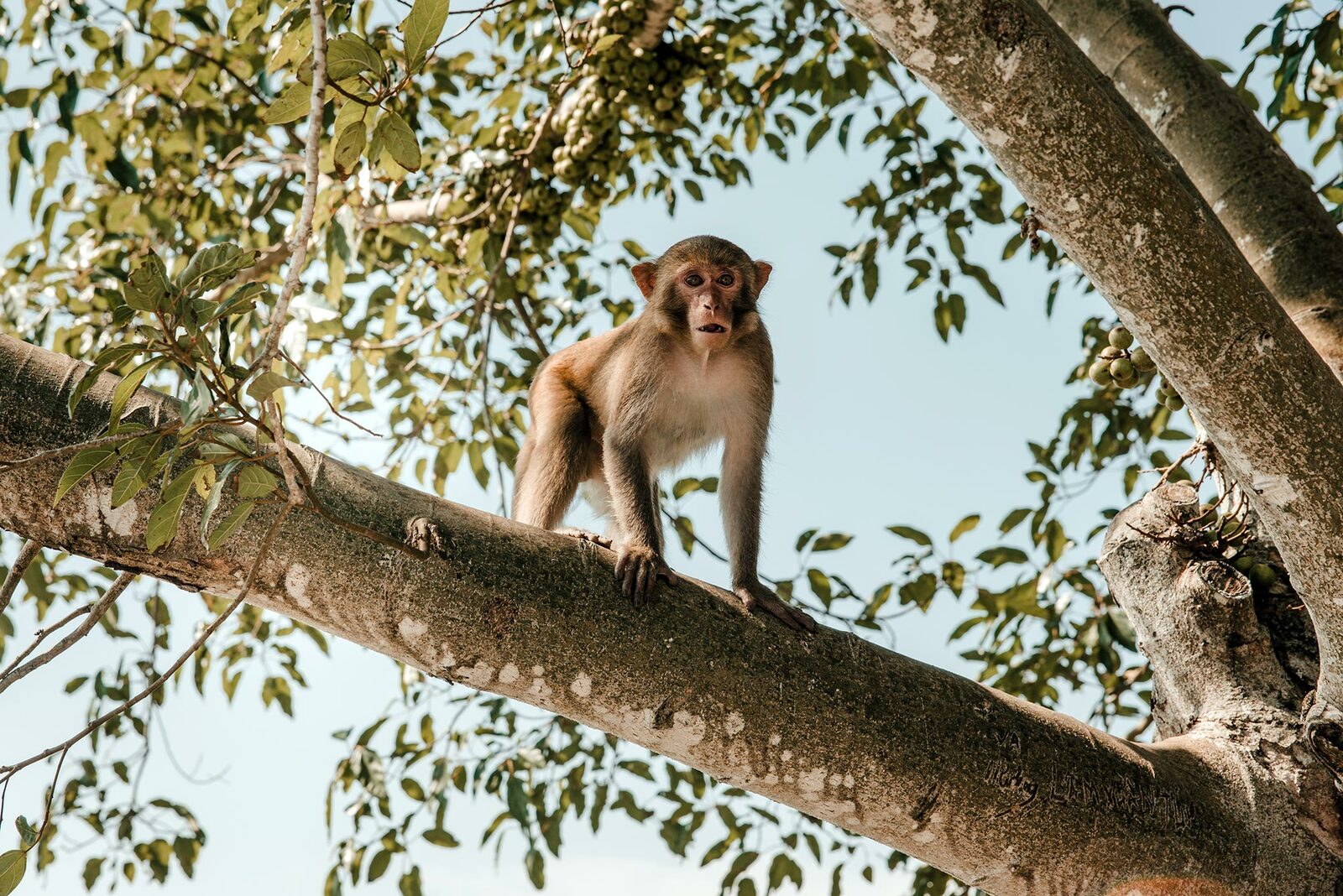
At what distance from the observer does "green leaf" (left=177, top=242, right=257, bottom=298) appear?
191 cm

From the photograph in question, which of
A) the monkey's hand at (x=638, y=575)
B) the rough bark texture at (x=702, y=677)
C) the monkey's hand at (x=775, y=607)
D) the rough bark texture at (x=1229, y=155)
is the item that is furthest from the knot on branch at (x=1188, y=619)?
the monkey's hand at (x=638, y=575)

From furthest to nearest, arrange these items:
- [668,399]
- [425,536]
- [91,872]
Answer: [91,872] → [668,399] → [425,536]

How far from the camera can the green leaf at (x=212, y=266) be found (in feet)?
6.26

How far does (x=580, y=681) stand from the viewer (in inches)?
91.7

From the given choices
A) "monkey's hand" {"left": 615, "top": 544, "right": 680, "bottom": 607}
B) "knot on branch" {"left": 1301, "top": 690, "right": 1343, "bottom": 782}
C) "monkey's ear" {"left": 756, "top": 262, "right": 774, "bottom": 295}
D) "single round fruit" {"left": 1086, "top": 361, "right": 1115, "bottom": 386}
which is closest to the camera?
"monkey's hand" {"left": 615, "top": 544, "right": 680, "bottom": 607}

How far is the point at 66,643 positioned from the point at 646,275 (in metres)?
2.89

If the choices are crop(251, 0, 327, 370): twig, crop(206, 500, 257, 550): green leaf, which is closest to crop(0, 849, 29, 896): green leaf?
crop(206, 500, 257, 550): green leaf

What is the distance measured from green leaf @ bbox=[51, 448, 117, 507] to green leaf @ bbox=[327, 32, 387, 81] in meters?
0.77

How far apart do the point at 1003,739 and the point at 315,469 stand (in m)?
1.58

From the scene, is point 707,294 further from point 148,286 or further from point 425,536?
point 148,286

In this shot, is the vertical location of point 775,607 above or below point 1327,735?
above

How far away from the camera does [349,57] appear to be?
207 cm

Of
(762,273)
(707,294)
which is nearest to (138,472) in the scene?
(707,294)

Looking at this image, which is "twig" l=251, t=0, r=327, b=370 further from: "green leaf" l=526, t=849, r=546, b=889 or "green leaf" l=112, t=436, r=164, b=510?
"green leaf" l=526, t=849, r=546, b=889
